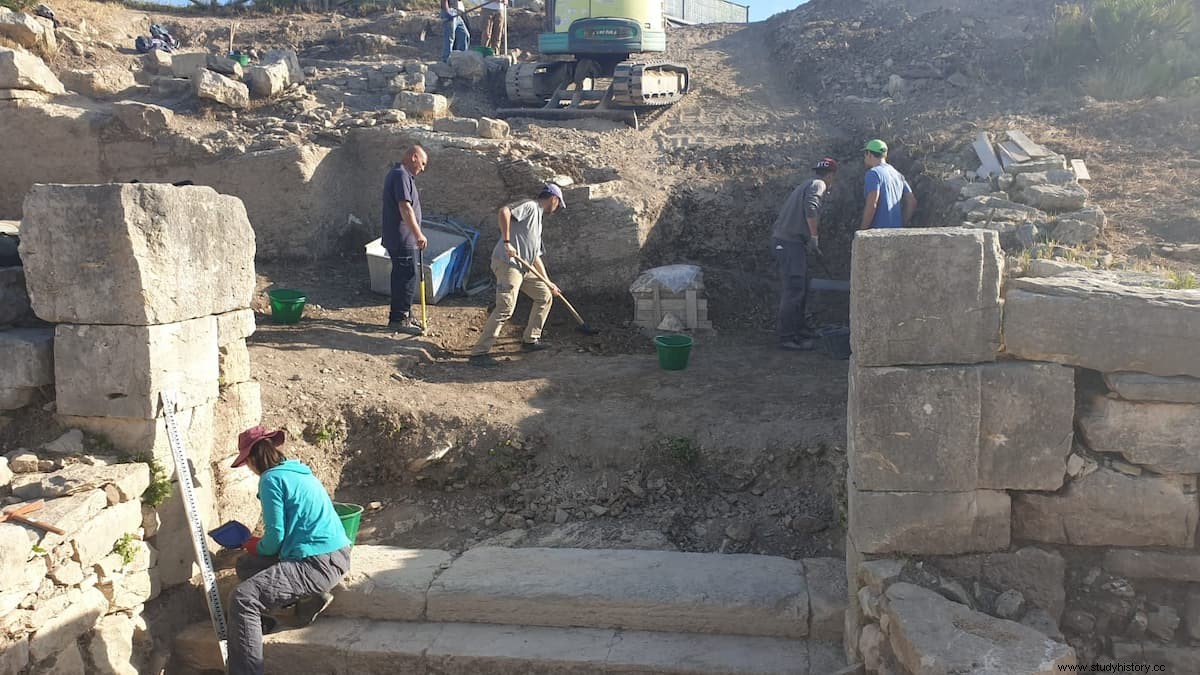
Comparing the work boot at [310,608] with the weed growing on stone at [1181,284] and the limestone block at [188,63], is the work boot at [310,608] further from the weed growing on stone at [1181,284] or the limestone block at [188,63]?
the limestone block at [188,63]

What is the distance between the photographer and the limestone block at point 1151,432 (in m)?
4.05

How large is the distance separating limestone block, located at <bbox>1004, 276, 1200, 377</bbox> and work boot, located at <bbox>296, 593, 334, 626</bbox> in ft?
12.5

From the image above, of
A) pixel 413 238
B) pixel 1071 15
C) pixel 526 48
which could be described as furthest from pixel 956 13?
pixel 413 238

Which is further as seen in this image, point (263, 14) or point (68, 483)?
point (263, 14)

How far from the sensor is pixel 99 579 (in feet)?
15.7

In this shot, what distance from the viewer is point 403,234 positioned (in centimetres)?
883

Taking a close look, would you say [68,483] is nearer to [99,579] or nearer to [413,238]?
[99,579]

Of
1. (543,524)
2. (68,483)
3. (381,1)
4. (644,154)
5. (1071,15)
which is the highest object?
(381,1)

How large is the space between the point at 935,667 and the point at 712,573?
164 cm

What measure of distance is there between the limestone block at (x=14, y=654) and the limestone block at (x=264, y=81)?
Answer: 991 centimetres

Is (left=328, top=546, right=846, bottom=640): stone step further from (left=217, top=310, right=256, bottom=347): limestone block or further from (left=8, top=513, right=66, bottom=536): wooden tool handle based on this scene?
(left=217, top=310, right=256, bottom=347): limestone block

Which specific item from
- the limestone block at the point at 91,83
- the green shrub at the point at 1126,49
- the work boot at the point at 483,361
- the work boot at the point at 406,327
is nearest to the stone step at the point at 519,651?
the work boot at the point at 483,361

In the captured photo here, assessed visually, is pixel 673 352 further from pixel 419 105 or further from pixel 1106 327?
pixel 419 105

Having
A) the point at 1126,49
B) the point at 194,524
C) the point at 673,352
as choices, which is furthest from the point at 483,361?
the point at 1126,49
